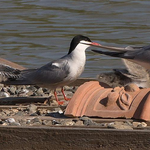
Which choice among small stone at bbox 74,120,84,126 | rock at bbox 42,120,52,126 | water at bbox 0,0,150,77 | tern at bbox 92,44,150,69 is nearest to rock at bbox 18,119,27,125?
rock at bbox 42,120,52,126

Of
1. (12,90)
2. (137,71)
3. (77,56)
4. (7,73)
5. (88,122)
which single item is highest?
(77,56)

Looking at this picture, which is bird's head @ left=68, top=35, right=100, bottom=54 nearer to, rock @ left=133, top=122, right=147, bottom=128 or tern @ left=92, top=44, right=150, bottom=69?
tern @ left=92, top=44, right=150, bottom=69

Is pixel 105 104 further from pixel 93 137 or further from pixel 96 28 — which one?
pixel 96 28

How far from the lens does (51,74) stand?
7883 mm

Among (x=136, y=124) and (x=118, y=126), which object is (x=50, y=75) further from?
(x=118, y=126)

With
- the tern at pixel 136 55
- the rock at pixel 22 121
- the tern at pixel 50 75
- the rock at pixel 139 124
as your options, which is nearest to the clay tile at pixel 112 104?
the rock at pixel 139 124

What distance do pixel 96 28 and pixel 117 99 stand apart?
37.5ft

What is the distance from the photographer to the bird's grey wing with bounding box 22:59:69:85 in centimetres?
784

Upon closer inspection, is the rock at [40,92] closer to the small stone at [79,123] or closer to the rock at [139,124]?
the small stone at [79,123]

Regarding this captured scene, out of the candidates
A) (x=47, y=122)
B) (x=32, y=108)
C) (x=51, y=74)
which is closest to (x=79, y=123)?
(x=47, y=122)

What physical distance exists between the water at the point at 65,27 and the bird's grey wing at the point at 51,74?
13.3 feet

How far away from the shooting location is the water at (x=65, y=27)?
14.0 meters

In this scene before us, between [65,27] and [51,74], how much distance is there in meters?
9.63

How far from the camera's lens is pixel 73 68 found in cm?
788
